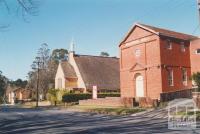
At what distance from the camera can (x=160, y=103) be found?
36.3 meters

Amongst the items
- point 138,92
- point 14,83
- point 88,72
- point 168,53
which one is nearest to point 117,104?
point 138,92

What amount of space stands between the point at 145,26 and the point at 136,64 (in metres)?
4.87

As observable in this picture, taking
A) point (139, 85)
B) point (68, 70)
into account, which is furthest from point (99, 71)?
point (139, 85)

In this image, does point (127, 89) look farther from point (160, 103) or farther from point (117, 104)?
point (160, 103)

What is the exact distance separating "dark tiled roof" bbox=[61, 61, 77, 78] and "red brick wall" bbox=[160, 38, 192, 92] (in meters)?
26.4

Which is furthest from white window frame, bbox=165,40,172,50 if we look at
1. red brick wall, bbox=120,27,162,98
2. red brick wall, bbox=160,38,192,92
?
red brick wall, bbox=120,27,162,98

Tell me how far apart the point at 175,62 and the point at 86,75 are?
2459 centimetres

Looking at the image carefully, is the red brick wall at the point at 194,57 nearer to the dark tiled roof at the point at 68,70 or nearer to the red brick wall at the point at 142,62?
the red brick wall at the point at 142,62

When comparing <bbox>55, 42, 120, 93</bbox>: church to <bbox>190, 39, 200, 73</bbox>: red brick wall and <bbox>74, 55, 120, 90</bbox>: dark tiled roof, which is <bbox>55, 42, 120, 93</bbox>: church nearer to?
<bbox>74, 55, 120, 90</bbox>: dark tiled roof

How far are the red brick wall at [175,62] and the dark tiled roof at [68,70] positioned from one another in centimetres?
2644

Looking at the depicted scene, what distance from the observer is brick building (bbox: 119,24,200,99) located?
136 ft

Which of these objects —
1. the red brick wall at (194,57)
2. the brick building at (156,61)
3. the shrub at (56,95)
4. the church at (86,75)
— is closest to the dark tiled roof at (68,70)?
the church at (86,75)

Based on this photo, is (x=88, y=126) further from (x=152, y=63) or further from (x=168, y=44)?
(x=168, y=44)

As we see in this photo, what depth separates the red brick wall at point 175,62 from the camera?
136 ft
